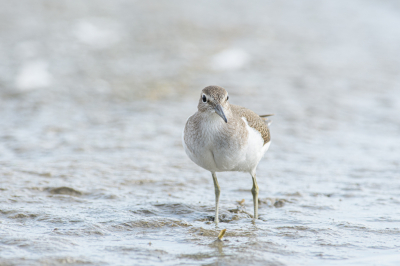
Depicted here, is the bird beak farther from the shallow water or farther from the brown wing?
the shallow water

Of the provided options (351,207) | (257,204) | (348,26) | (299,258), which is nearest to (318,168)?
(351,207)

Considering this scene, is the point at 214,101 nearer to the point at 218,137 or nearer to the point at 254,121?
the point at 218,137

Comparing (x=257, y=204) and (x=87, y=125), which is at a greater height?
(x=87, y=125)

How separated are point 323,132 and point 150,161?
400cm

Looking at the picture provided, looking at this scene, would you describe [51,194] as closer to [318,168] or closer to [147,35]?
[318,168]

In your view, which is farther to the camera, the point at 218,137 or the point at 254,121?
the point at 254,121

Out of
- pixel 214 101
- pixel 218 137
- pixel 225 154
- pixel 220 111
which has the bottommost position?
pixel 225 154

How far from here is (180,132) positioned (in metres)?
10.2

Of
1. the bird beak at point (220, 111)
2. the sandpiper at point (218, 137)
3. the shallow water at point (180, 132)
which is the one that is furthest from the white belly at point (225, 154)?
the shallow water at point (180, 132)

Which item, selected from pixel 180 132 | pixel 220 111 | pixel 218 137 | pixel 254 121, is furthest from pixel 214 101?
pixel 180 132

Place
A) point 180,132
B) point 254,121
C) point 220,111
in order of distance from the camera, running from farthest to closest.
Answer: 1. point 180,132
2. point 254,121
3. point 220,111

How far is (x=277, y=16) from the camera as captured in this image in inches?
821

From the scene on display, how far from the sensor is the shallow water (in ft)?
17.8

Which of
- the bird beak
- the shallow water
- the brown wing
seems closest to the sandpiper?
the bird beak
